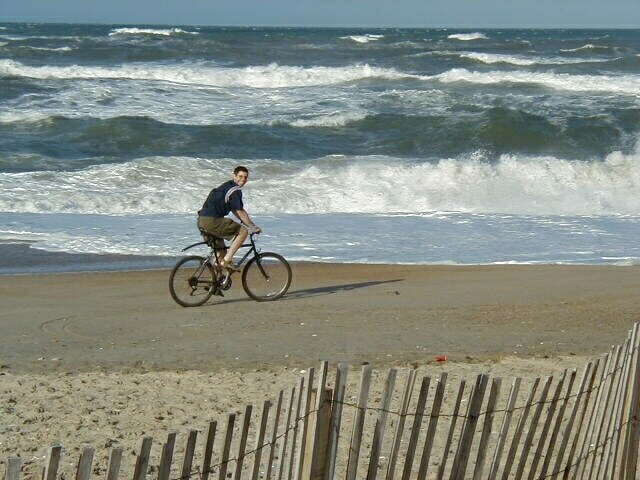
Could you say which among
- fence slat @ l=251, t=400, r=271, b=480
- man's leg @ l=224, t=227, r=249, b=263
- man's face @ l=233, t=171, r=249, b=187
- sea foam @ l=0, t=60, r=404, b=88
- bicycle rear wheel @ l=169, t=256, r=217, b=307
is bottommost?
bicycle rear wheel @ l=169, t=256, r=217, b=307

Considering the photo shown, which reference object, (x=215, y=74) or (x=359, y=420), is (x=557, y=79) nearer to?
(x=215, y=74)

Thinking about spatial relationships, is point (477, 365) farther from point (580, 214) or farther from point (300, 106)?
point (300, 106)

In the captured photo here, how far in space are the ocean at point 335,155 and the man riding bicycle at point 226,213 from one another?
2796 millimetres

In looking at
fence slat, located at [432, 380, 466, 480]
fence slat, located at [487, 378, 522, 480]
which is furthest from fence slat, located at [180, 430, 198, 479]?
fence slat, located at [487, 378, 522, 480]

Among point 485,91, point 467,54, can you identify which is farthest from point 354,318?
point 467,54

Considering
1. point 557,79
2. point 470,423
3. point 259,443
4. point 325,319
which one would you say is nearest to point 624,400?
point 470,423

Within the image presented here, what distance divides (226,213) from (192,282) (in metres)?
0.72

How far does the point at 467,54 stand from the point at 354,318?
133 feet

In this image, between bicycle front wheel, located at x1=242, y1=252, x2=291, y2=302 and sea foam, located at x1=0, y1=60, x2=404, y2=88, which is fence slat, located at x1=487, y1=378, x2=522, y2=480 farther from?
sea foam, located at x1=0, y1=60, x2=404, y2=88

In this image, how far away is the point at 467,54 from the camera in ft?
160

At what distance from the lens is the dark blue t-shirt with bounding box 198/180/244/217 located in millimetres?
10258

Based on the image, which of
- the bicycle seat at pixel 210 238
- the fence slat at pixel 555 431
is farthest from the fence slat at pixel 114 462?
the bicycle seat at pixel 210 238

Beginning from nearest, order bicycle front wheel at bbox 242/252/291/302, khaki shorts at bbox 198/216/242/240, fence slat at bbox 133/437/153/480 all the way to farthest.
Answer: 1. fence slat at bbox 133/437/153/480
2. khaki shorts at bbox 198/216/242/240
3. bicycle front wheel at bbox 242/252/291/302

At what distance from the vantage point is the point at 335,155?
23594 mm
